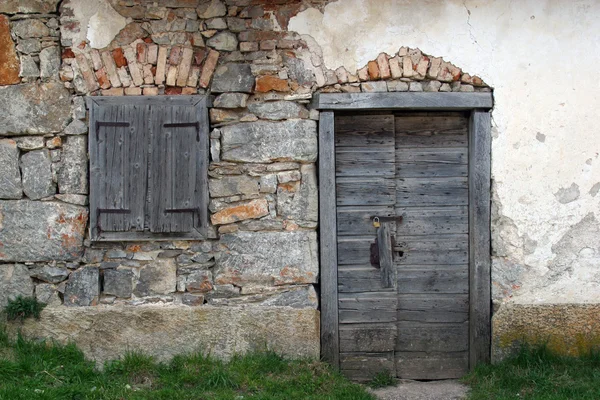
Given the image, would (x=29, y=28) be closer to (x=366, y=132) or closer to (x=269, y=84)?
(x=269, y=84)

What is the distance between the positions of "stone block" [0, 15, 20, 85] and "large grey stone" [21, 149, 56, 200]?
57 cm

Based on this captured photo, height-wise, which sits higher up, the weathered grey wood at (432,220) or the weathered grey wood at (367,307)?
the weathered grey wood at (432,220)

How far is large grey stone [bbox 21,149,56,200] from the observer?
4.95 m

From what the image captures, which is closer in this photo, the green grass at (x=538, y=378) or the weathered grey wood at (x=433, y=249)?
the green grass at (x=538, y=378)

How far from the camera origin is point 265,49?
16.2 ft

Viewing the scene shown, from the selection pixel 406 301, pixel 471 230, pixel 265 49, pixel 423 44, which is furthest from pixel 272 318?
pixel 423 44

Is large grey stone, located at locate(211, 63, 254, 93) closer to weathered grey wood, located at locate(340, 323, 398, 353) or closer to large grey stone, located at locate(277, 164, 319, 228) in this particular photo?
large grey stone, located at locate(277, 164, 319, 228)

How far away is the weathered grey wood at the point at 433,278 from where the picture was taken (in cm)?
522

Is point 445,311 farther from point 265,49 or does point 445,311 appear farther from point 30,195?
point 30,195

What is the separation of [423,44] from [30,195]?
123 inches

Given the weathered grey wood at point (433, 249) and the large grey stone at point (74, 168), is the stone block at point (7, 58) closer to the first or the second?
the large grey stone at point (74, 168)

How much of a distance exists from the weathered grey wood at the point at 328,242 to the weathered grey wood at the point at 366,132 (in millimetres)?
178

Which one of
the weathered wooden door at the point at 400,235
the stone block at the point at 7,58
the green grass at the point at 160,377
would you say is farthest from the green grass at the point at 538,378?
the stone block at the point at 7,58

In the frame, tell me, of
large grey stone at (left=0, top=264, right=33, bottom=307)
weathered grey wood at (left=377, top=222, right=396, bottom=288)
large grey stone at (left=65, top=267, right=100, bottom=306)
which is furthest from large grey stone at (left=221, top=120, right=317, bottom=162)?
large grey stone at (left=0, top=264, right=33, bottom=307)
